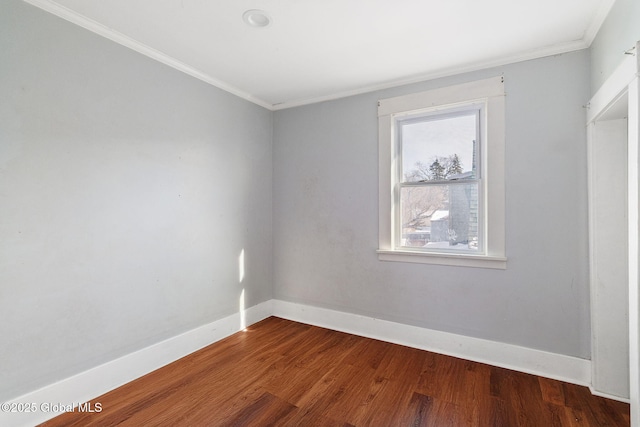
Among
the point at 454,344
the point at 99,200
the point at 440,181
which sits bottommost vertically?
the point at 454,344

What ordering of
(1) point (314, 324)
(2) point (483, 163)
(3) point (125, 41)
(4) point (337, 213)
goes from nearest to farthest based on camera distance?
(3) point (125, 41), (2) point (483, 163), (4) point (337, 213), (1) point (314, 324)

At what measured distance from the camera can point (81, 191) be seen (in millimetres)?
2012

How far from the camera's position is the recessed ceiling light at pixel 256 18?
1.92 m

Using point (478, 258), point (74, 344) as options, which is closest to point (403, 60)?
point (478, 258)

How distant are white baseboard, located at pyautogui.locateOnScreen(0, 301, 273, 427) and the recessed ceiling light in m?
2.59

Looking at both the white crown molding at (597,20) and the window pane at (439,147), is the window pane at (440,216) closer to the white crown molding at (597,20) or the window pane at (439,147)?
the window pane at (439,147)

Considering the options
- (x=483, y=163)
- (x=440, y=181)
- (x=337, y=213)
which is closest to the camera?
(x=483, y=163)

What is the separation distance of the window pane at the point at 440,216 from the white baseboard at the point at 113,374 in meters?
2.10

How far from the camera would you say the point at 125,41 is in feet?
7.29

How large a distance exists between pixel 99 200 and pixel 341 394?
7.29ft

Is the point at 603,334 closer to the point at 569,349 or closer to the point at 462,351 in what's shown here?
the point at 569,349

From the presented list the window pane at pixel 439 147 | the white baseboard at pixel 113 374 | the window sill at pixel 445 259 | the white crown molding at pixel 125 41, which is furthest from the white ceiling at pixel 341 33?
the white baseboard at pixel 113 374

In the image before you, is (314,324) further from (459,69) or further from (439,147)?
(459,69)

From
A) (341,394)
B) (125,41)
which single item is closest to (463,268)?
(341,394)
